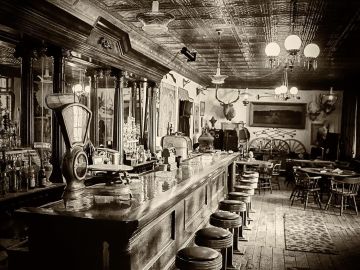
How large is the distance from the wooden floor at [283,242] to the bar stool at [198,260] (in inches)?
93.1

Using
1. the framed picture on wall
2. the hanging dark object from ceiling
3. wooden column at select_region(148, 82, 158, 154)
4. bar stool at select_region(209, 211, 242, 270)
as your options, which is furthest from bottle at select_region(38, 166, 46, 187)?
the framed picture on wall

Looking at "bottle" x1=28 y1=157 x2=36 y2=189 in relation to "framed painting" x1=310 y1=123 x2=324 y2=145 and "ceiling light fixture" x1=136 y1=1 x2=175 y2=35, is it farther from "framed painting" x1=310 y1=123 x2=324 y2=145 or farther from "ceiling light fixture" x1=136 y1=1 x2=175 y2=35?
"framed painting" x1=310 y1=123 x2=324 y2=145

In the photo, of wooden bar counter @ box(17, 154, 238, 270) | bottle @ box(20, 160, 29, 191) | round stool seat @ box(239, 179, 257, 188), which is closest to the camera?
wooden bar counter @ box(17, 154, 238, 270)

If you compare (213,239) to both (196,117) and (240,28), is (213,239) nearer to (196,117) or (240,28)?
(240,28)

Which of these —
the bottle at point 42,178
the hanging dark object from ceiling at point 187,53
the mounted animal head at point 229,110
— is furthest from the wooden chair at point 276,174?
the bottle at point 42,178

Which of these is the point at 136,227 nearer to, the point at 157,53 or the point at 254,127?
the point at 157,53

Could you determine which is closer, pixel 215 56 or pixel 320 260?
pixel 320 260

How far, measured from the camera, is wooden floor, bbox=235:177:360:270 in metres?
5.27

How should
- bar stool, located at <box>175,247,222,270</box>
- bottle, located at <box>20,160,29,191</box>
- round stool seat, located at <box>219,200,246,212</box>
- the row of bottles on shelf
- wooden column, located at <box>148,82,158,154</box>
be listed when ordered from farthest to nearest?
wooden column, located at <box>148,82,158,154</box> < round stool seat, located at <box>219,200,246,212</box> < bottle, located at <box>20,160,29,191</box> < the row of bottles on shelf < bar stool, located at <box>175,247,222,270</box>

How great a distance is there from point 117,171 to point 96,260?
2.50 feet

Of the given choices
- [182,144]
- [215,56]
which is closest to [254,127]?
[215,56]

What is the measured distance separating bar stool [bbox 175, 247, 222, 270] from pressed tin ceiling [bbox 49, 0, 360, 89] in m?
2.95

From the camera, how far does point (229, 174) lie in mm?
8367

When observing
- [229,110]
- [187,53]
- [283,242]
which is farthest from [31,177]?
[229,110]
